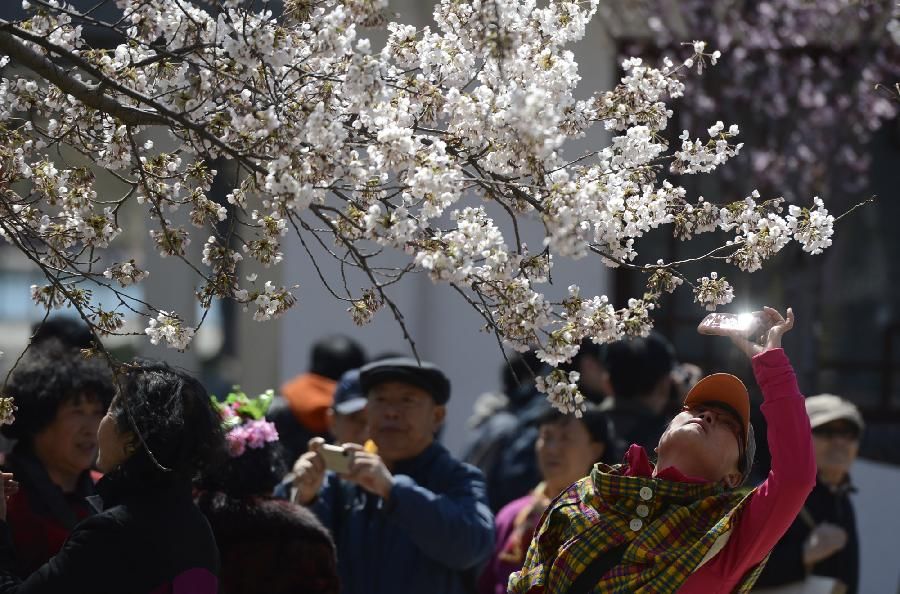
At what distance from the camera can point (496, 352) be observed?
29.5ft

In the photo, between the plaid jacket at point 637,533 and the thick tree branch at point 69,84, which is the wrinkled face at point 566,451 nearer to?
the plaid jacket at point 637,533

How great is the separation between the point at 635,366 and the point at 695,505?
2663 millimetres

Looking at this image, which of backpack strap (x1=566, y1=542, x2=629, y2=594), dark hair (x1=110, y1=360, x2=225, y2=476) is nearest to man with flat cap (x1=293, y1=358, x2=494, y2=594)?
dark hair (x1=110, y1=360, x2=225, y2=476)

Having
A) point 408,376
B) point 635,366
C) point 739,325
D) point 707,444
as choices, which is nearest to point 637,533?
point 707,444

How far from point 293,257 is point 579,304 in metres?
6.39

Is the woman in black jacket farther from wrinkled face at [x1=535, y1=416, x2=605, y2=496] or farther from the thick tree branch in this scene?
wrinkled face at [x1=535, y1=416, x2=605, y2=496]

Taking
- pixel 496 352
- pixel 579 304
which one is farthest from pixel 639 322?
pixel 496 352

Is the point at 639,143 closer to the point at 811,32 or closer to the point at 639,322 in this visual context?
the point at 639,322

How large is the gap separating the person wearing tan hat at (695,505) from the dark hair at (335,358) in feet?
12.9

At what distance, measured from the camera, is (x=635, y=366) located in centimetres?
563

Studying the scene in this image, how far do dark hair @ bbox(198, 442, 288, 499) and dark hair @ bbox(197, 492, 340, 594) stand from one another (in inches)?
1.8

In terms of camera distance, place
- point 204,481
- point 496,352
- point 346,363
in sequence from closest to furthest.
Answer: point 204,481
point 346,363
point 496,352

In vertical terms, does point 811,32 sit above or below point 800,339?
above

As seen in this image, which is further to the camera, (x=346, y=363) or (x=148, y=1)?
Result: (x=346, y=363)
